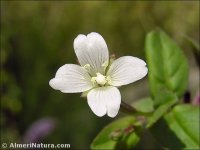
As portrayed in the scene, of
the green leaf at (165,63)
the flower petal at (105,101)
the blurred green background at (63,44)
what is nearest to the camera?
the flower petal at (105,101)

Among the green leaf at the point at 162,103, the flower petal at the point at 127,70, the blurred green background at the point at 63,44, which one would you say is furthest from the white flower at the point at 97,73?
the blurred green background at the point at 63,44

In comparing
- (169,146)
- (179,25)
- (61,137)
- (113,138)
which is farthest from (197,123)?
(179,25)

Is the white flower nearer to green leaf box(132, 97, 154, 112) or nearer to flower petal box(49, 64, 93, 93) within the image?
flower petal box(49, 64, 93, 93)

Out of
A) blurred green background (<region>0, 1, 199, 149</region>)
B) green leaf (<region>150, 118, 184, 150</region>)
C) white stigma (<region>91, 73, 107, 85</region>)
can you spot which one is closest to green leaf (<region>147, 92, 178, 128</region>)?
green leaf (<region>150, 118, 184, 150</region>)

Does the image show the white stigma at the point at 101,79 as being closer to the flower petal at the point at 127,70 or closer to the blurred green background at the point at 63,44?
the flower petal at the point at 127,70

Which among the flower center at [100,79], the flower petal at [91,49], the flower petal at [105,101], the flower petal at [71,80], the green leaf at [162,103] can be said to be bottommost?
the green leaf at [162,103]

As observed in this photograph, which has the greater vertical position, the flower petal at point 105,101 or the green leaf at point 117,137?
the flower petal at point 105,101

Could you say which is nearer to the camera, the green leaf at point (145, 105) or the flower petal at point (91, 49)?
the flower petal at point (91, 49)
